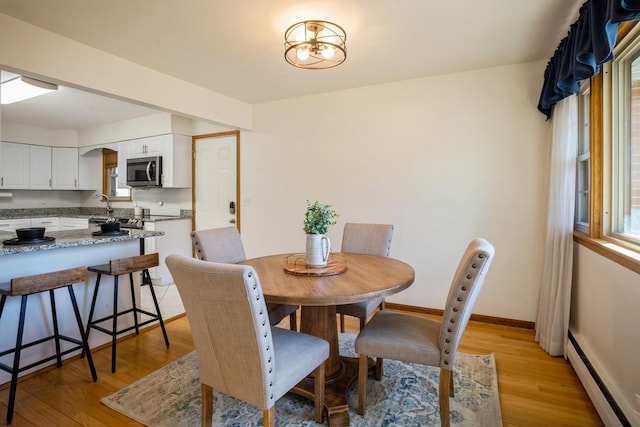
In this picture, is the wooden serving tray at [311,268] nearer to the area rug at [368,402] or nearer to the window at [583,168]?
the area rug at [368,402]

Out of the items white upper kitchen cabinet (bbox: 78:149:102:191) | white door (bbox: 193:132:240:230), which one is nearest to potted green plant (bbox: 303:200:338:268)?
white door (bbox: 193:132:240:230)

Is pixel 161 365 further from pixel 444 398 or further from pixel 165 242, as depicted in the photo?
pixel 165 242

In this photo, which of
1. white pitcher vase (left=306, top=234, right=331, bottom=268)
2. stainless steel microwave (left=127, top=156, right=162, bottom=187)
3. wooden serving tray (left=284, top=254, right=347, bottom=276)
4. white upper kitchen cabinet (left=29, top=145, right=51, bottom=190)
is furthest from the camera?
white upper kitchen cabinet (left=29, top=145, right=51, bottom=190)

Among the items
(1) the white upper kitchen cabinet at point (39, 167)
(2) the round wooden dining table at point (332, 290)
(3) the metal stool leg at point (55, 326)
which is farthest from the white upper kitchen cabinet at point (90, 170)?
(2) the round wooden dining table at point (332, 290)

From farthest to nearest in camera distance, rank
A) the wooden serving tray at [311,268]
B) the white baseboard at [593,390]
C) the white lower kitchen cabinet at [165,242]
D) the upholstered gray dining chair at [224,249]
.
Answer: the white lower kitchen cabinet at [165,242], the upholstered gray dining chair at [224,249], the wooden serving tray at [311,268], the white baseboard at [593,390]

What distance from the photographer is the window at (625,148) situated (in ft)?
5.63

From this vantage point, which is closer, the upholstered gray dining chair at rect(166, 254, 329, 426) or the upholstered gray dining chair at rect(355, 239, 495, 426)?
the upholstered gray dining chair at rect(166, 254, 329, 426)

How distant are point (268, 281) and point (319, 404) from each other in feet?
2.23

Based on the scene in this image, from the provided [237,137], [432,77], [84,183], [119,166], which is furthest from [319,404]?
[84,183]

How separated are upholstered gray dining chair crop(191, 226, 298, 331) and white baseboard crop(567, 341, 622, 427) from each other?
5.86 ft

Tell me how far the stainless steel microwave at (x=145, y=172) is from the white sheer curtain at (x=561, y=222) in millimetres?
4522

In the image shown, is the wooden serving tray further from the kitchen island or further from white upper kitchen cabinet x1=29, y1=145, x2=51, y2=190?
white upper kitchen cabinet x1=29, y1=145, x2=51, y2=190

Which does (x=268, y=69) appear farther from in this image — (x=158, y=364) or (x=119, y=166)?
(x=119, y=166)

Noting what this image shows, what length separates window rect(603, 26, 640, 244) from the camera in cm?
171
